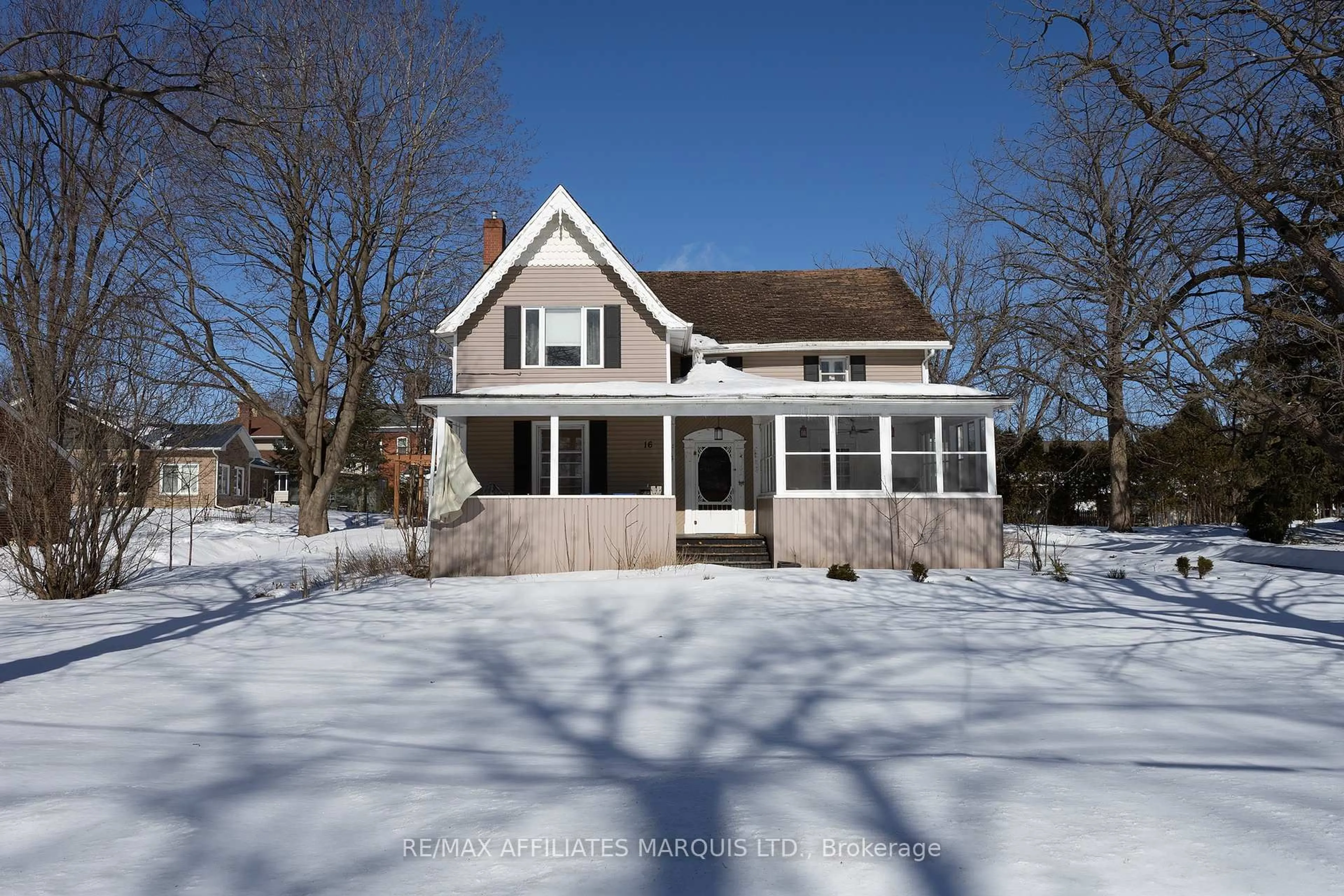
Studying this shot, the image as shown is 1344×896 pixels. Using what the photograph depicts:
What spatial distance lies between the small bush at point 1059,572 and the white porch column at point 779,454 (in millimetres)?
4858

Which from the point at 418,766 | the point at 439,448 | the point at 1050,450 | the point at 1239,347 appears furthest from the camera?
the point at 1050,450

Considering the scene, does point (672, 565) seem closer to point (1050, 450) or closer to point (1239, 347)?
point (1239, 347)

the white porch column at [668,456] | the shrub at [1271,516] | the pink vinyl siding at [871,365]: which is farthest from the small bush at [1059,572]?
the shrub at [1271,516]

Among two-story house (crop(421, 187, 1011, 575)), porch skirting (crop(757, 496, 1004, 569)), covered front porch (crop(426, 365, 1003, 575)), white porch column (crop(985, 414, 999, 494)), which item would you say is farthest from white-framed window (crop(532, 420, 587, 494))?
white porch column (crop(985, 414, 999, 494))

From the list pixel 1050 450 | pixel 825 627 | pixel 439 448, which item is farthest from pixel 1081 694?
pixel 1050 450

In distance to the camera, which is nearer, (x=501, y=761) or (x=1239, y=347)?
(x=501, y=761)

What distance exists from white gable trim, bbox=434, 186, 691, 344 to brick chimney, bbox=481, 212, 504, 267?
12.8ft

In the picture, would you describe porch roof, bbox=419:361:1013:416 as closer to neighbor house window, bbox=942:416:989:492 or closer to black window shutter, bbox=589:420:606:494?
neighbor house window, bbox=942:416:989:492

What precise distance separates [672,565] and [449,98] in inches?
602

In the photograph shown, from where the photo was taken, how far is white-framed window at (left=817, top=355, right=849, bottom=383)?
2138 cm

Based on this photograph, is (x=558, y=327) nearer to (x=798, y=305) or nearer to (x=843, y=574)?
(x=798, y=305)

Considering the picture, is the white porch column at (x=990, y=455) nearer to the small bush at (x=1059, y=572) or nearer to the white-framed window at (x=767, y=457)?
the small bush at (x=1059, y=572)

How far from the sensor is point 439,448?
629 inches

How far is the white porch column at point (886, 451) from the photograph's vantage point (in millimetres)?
16781
